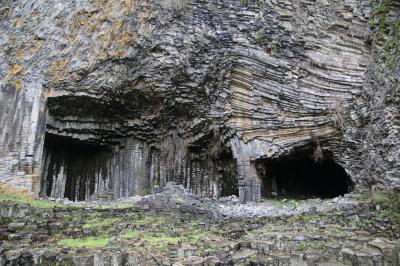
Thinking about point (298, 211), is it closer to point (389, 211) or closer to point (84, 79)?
point (389, 211)

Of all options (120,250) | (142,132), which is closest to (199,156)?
(142,132)

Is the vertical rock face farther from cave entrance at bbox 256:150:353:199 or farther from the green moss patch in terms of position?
the green moss patch

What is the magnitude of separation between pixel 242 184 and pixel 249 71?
13.5 feet

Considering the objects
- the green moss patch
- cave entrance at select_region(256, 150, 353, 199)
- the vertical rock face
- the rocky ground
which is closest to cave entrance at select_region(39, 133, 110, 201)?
the vertical rock face

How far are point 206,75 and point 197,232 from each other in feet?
24.4

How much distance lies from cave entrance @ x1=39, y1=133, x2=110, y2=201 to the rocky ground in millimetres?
3727

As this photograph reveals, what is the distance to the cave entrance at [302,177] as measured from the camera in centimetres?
1571

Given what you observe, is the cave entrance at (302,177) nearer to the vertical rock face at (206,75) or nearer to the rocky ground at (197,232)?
the vertical rock face at (206,75)

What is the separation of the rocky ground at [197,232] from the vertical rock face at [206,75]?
262 cm

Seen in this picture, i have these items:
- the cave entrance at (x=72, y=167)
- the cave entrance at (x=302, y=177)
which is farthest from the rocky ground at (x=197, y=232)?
the cave entrance at (x=72, y=167)

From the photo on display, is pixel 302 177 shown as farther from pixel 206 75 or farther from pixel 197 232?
pixel 197 232

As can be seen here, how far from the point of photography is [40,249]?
7.50 meters

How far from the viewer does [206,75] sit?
15094 millimetres

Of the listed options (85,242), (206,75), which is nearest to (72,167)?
(206,75)
